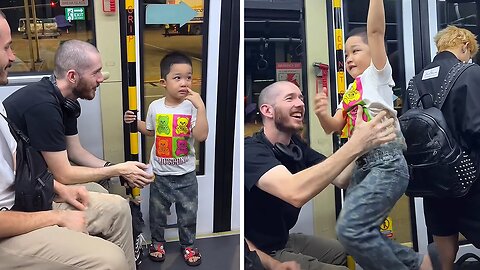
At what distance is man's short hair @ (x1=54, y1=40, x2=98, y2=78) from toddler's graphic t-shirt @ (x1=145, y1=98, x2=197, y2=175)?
1.03 feet

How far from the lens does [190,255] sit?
197 centimetres

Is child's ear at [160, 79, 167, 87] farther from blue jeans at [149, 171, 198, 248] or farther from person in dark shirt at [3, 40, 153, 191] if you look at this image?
blue jeans at [149, 171, 198, 248]

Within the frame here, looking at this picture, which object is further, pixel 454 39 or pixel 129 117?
pixel 129 117

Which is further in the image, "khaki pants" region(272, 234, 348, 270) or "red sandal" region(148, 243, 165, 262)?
"red sandal" region(148, 243, 165, 262)

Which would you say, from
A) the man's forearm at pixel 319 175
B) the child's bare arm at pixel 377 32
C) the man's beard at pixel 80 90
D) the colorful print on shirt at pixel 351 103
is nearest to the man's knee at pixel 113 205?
Result: the man's beard at pixel 80 90

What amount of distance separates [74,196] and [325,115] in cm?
101

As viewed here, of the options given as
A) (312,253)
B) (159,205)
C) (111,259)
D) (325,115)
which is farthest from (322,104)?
(159,205)

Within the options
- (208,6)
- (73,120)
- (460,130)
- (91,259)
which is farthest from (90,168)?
(460,130)

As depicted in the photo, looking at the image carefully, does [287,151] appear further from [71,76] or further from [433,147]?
[71,76]

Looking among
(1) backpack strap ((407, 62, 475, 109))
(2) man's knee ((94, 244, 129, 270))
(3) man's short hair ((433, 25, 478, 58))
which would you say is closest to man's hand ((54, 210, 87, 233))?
(2) man's knee ((94, 244, 129, 270))

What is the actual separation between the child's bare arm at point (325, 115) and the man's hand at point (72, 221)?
2.83 ft

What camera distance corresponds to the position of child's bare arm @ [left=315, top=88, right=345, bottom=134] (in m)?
1.12

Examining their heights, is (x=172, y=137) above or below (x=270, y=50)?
below

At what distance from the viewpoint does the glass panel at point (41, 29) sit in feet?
5.74
